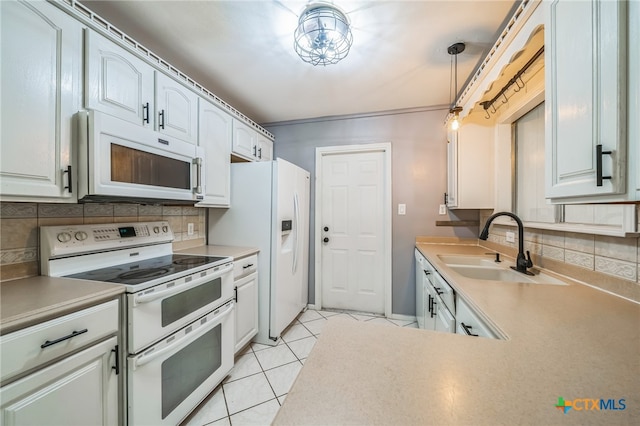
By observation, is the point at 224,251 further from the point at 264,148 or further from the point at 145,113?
the point at 264,148

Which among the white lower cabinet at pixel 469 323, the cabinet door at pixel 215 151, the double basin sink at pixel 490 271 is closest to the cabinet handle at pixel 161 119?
the cabinet door at pixel 215 151

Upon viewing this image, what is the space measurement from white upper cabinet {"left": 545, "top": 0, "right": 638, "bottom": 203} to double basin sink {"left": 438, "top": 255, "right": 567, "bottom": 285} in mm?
762

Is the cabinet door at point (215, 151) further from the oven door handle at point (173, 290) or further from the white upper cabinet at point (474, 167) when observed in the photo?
the white upper cabinet at point (474, 167)

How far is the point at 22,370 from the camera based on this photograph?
0.81 meters

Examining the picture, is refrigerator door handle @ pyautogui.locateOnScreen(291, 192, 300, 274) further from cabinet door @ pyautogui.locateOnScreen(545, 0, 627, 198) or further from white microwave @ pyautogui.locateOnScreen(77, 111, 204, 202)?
cabinet door @ pyautogui.locateOnScreen(545, 0, 627, 198)

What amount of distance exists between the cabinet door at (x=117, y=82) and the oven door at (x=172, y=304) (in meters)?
1.01

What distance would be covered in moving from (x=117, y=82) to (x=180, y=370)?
5.46 ft

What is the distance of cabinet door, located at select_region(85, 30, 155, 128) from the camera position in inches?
48.7

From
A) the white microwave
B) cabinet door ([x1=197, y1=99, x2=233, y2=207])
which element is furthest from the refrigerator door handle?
the white microwave

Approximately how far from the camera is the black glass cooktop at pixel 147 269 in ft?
4.12

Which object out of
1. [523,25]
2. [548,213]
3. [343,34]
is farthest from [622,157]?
[343,34]

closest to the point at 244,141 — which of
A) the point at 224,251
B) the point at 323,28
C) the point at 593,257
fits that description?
the point at 224,251

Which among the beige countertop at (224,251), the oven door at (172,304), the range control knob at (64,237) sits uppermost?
the range control knob at (64,237)

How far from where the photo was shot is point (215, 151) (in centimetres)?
210
